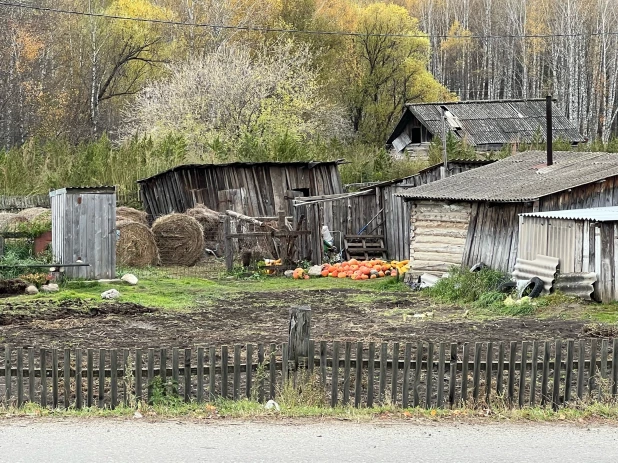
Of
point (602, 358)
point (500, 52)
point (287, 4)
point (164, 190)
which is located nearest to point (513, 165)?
point (164, 190)

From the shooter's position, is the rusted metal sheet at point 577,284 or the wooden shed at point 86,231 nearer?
the rusted metal sheet at point 577,284

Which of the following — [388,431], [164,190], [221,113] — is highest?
[221,113]

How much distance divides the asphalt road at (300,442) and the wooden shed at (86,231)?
13428 millimetres

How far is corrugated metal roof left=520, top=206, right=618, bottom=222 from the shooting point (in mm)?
19055

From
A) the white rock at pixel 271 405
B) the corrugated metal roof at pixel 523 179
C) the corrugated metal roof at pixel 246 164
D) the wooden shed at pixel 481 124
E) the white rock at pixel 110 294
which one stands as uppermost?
the wooden shed at pixel 481 124

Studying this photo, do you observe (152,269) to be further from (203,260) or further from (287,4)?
(287,4)

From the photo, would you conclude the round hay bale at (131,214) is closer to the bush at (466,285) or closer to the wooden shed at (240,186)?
the wooden shed at (240,186)

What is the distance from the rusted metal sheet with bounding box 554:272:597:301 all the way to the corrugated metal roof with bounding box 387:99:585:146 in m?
31.5

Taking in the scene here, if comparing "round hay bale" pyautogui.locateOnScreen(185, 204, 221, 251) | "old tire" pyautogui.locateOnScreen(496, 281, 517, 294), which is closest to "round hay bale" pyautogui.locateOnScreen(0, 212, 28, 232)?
"round hay bale" pyautogui.locateOnScreen(185, 204, 221, 251)

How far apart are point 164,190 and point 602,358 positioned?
25595 mm

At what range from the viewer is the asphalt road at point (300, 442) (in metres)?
8.26

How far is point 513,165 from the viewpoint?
28094 mm

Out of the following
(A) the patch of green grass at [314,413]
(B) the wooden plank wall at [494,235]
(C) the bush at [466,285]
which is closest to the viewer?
(A) the patch of green grass at [314,413]

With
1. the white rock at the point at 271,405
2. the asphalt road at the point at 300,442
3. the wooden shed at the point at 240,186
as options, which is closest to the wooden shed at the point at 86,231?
the wooden shed at the point at 240,186
